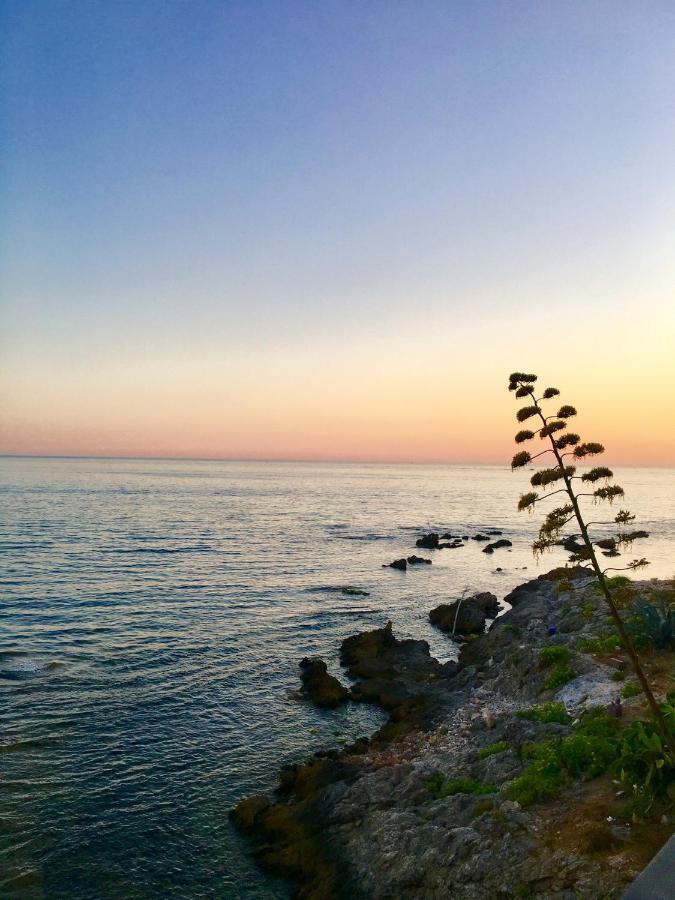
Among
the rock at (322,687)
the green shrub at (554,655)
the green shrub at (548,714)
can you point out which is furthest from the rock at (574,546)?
the rock at (322,687)

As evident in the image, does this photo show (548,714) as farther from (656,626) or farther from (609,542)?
(609,542)

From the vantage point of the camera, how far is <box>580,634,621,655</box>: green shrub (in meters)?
19.8

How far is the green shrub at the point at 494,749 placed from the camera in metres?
15.9

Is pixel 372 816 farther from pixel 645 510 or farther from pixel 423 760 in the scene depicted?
pixel 645 510

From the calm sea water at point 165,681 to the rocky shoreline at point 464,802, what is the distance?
1546mm

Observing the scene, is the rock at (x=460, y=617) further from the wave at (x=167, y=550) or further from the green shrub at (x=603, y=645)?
the wave at (x=167, y=550)

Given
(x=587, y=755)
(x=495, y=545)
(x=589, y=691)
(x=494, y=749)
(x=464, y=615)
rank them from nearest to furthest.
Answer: (x=587, y=755)
(x=494, y=749)
(x=589, y=691)
(x=464, y=615)
(x=495, y=545)

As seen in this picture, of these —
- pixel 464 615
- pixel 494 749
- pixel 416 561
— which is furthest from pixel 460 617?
pixel 416 561

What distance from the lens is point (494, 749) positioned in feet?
52.5

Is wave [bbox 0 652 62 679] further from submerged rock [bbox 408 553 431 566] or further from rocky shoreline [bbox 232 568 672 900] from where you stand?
submerged rock [bbox 408 553 431 566]

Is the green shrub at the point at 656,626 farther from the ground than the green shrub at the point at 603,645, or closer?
farther from the ground

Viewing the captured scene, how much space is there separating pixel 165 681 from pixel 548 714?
19.9 m

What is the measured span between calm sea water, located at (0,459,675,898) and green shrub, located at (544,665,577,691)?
895 cm

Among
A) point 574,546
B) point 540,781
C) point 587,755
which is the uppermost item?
point 574,546
